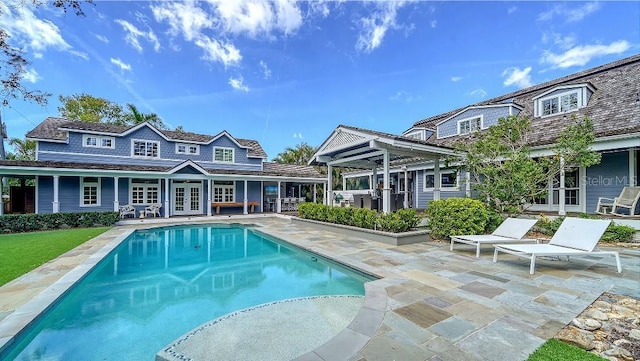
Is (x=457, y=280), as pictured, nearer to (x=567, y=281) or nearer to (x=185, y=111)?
(x=567, y=281)

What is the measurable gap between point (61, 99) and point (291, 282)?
119 feet

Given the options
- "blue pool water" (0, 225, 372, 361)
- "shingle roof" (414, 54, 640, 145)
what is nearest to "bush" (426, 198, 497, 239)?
"blue pool water" (0, 225, 372, 361)

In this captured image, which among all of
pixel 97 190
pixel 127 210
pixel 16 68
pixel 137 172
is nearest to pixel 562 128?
pixel 16 68

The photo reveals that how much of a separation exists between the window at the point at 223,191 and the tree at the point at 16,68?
43.7ft

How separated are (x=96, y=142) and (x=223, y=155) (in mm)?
7789

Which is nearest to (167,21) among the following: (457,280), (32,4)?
(32,4)

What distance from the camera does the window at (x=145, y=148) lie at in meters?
18.6

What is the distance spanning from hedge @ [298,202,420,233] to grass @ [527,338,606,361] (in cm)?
609

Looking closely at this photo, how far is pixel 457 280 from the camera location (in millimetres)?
4922

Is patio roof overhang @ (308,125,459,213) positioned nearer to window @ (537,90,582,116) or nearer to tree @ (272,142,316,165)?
window @ (537,90,582,116)

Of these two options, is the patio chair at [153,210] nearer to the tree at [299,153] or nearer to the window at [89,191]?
the window at [89,191]

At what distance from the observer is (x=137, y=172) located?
16141 mm

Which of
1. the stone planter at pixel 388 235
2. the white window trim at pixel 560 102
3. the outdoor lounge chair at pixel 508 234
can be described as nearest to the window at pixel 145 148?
the stone planter at pixel 388 235

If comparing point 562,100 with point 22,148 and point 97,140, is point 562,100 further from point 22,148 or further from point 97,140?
point 22,148
